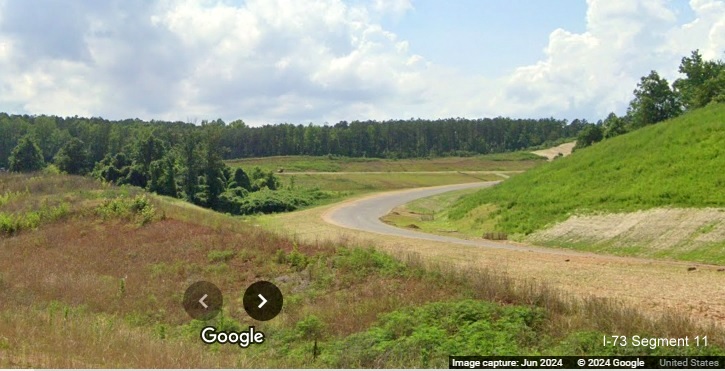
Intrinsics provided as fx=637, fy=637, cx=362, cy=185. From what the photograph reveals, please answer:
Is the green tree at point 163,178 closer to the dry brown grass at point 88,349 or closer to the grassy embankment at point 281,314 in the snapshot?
the grassy embankment at point 281,314

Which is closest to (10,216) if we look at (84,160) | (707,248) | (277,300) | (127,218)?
(127,218)

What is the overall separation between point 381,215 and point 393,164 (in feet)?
274

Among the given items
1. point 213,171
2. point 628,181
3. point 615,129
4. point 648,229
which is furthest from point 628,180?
point 213,171

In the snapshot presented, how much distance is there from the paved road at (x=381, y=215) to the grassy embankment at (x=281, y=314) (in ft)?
45.8

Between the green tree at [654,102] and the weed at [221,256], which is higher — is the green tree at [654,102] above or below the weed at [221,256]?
above

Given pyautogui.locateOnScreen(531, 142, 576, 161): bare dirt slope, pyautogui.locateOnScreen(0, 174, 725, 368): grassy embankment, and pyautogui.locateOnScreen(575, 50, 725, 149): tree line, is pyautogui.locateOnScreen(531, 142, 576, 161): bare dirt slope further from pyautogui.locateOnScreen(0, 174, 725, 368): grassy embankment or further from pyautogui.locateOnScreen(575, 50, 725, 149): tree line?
pyautogui.locateOnScreen(0, 174, 725, 368): grassy embankment

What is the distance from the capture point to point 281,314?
16.5m

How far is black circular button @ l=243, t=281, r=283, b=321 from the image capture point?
16672 millimetres

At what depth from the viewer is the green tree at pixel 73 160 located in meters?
94.8

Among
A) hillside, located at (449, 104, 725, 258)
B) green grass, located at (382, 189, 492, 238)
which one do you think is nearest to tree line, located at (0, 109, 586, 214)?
green grass, located at (382, 189, 492, 238)

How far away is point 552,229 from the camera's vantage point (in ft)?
122

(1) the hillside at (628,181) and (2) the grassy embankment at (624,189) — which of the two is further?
(1) the hillside at (628,181)

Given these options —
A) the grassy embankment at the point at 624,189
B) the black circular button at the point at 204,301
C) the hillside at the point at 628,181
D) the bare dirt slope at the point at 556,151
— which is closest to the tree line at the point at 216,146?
the bare dirt slope at the point at 556,151

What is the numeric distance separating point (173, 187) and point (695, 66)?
67306 mm
